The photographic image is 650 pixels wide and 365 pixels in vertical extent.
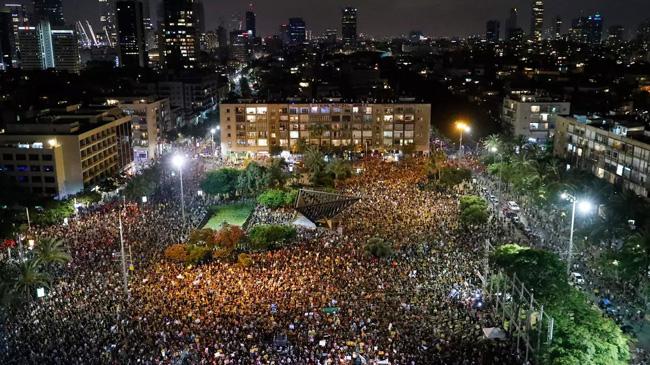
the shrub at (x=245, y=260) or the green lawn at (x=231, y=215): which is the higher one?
the shrub at (x=245, y=260)

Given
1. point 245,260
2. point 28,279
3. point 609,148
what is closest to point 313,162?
point 245,260

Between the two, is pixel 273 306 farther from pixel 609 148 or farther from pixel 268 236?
pixel 609 148

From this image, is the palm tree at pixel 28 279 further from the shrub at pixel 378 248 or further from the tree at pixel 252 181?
the tree at pixel 252 181

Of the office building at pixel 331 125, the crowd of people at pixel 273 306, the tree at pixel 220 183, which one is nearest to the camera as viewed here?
the crowd of people at pixel 273 306

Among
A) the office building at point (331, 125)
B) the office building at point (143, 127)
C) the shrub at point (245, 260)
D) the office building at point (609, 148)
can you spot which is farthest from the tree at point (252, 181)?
the office building at point (609, 148)

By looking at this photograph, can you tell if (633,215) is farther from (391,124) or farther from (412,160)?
(391,124)

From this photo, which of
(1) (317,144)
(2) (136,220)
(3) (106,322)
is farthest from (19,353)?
(1) (317,144)
